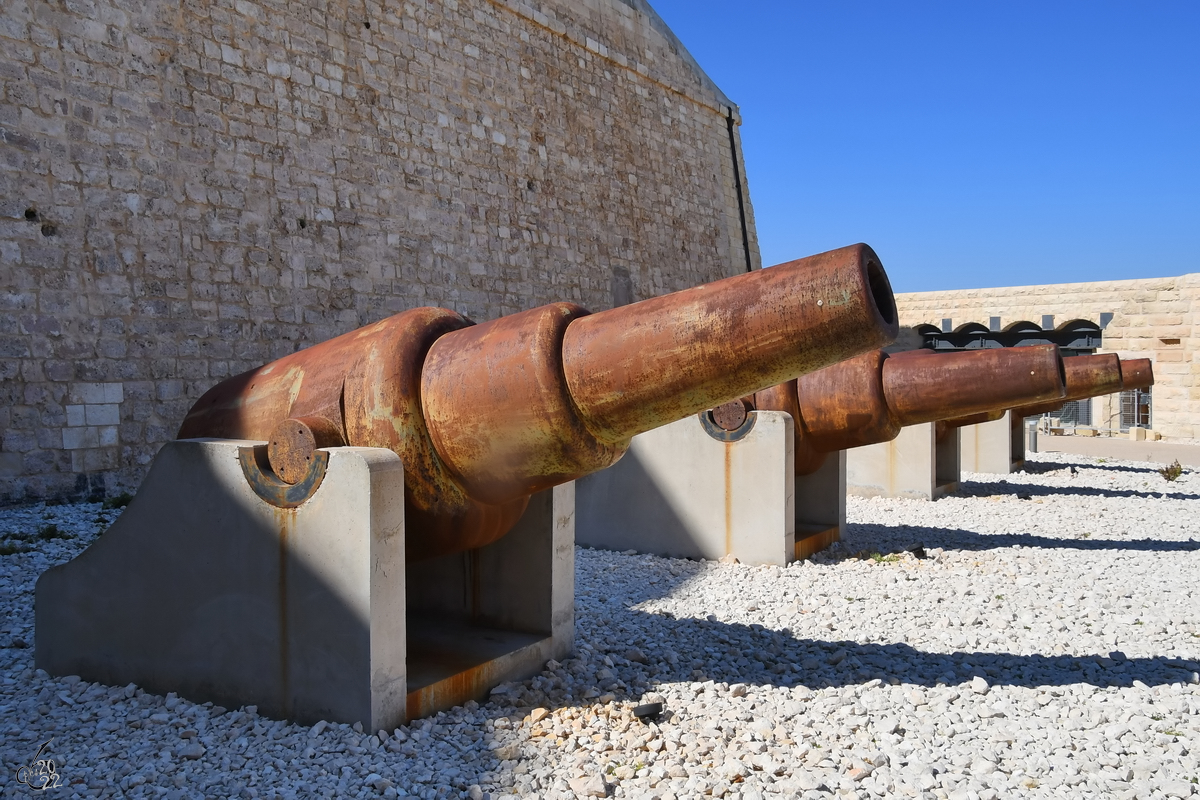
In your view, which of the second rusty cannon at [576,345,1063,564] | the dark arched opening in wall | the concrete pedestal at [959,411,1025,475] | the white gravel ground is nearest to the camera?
the white gravel ground

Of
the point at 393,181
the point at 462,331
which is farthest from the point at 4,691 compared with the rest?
the point at 393,181

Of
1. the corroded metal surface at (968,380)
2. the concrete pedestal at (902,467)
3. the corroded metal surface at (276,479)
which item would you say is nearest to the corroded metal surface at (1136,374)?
the concrete pedestal at (902,467)

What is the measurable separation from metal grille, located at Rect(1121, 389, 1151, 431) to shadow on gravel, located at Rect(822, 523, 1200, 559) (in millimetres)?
12896

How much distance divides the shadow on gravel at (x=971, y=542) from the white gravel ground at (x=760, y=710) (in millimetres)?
956

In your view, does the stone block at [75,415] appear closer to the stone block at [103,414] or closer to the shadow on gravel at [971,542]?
the stone block at [103,414]

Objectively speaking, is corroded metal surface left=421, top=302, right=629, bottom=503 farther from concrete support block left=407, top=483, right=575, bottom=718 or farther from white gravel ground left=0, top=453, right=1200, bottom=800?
white gravel ground left=0, top=453, right=1200, bottom=800

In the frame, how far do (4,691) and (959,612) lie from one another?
4195mm

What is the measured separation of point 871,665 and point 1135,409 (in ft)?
57.3

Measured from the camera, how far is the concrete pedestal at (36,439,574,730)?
2848mm

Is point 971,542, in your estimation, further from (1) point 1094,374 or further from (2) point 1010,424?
(2) point 1010,424

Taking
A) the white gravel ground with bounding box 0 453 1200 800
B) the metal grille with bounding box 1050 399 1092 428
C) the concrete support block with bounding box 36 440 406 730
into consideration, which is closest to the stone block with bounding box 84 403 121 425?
the white gravel ground with bounding box 0 453 1200 800

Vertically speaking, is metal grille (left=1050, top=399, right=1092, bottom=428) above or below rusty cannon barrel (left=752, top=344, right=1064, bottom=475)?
below

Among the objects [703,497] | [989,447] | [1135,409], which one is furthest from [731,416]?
[1135,409]

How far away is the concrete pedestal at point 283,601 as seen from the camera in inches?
112
